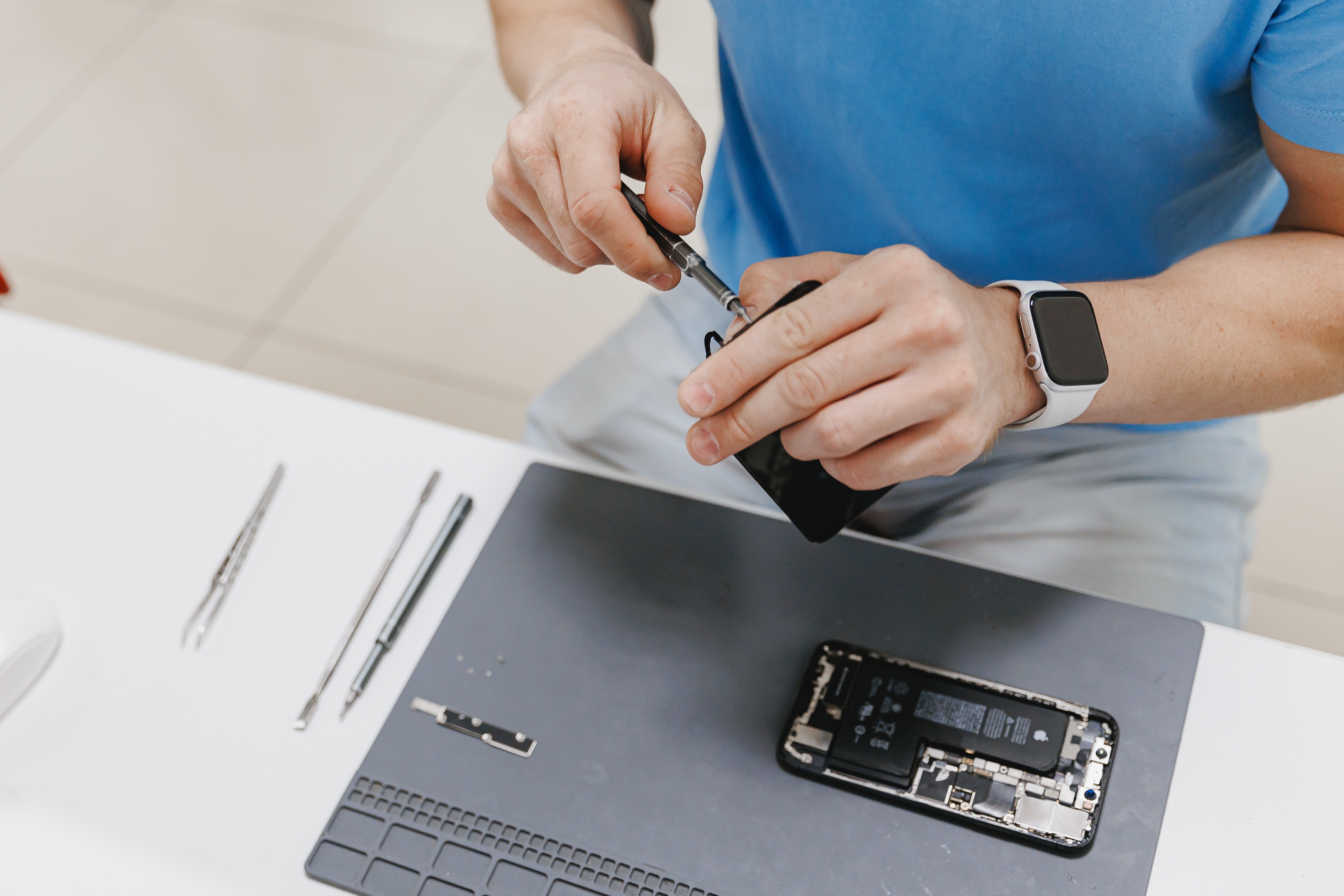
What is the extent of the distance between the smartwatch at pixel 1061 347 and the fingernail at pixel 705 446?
205 millimetres

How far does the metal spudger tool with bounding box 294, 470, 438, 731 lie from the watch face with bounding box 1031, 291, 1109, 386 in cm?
45

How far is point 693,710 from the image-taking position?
2.16 ft

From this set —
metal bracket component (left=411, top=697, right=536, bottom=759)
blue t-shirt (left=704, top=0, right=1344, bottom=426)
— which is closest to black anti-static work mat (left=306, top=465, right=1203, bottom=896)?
metal bracket component (left=411, top=697, right=536, bottom=759)

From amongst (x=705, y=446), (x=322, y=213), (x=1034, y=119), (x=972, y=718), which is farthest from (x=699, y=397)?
(x=322, y=213)

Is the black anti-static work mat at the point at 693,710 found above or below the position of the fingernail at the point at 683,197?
below

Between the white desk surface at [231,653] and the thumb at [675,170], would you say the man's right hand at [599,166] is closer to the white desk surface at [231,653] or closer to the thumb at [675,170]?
the thumb at [675,170]

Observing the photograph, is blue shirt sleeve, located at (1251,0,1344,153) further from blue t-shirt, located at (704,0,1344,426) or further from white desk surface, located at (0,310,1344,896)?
white desk surface, located at (0,310,1344,896)

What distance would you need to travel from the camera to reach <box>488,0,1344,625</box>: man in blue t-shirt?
606 mm

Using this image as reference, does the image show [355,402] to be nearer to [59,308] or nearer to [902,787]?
[902,787]

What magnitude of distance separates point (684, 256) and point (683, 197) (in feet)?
0.14

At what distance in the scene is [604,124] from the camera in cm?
72

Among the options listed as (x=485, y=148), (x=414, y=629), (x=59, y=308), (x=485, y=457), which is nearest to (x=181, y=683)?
(x=414, y=629)

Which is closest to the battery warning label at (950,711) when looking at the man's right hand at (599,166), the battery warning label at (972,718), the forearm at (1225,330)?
the battery warning label at (972,718)

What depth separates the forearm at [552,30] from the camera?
886mm
